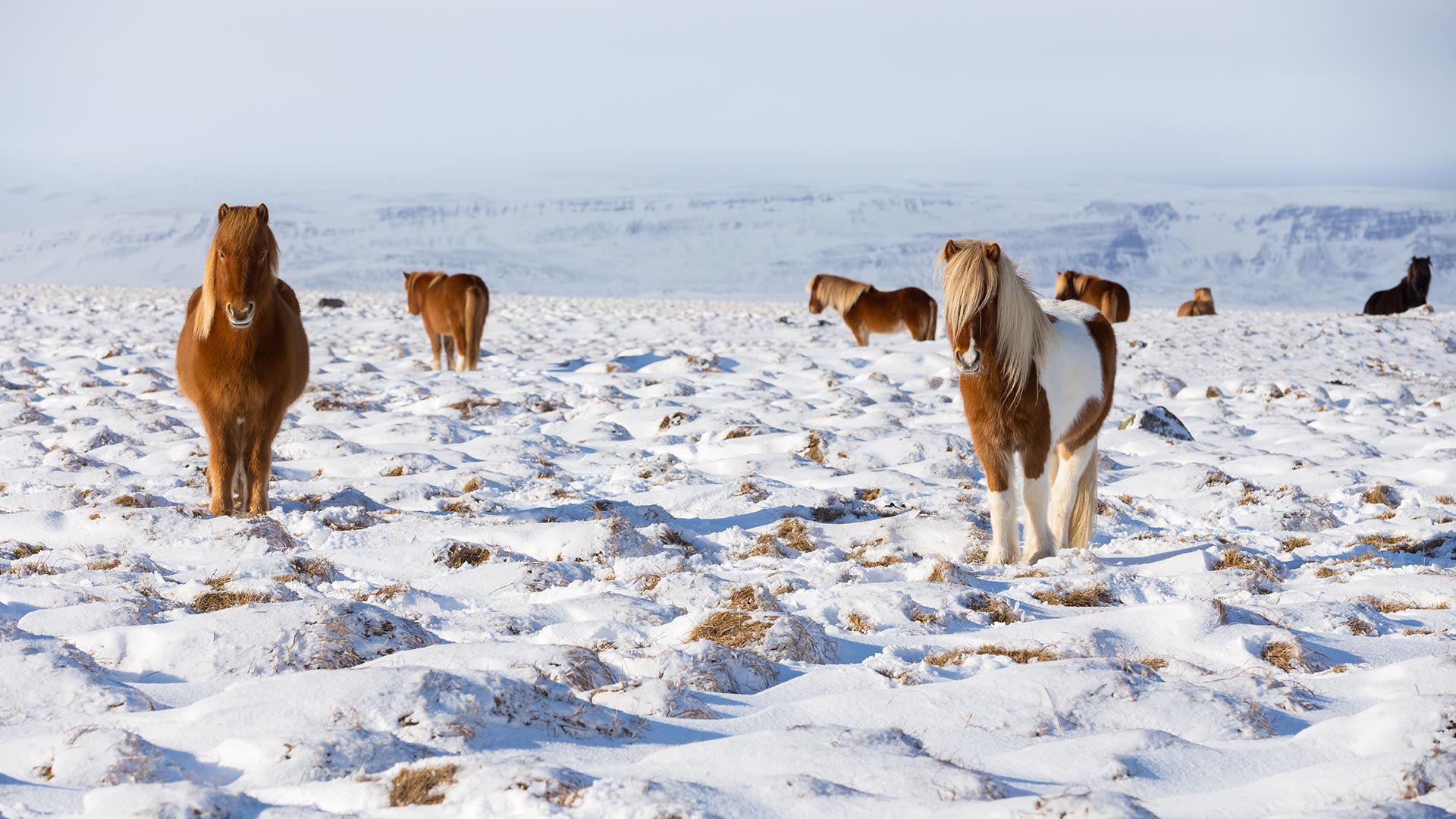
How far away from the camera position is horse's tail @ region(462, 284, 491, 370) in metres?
12.7

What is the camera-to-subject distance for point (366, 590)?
445 centimetres

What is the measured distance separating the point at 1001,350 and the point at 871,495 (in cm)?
162

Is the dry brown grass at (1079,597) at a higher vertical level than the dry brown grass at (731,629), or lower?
lower

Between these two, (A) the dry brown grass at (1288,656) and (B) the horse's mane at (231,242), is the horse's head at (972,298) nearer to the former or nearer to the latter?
(A) the dry brown grass at (1288,656)

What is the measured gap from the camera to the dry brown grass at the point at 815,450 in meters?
7.51

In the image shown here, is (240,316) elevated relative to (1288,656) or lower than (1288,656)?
elevated

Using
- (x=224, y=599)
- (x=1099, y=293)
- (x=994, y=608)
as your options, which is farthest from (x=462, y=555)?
(x=1099, y=293)

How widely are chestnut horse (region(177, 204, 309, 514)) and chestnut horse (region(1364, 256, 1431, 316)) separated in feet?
77.5

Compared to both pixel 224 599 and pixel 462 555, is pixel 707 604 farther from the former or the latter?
pixel 224 599

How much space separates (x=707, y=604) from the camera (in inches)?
166

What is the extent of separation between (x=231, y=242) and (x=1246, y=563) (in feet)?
16.8

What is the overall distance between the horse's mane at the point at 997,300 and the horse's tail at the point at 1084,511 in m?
0.90

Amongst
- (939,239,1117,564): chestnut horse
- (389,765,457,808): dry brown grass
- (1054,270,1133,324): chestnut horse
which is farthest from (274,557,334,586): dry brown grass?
(1054,270,1133,324): chestnut horse

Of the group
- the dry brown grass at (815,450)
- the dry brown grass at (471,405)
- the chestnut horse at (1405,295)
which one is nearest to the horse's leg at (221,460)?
the dry brown grass at (471,405)
